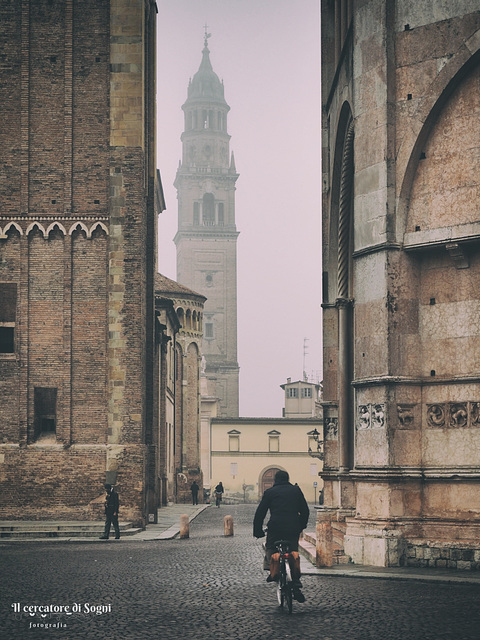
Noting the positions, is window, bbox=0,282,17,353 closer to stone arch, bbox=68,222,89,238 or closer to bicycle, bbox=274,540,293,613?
stone arch, bbox=68,222,89,238

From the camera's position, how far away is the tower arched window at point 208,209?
125 metres

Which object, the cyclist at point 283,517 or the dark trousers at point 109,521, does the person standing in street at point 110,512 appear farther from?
the cyclist at point 283,517

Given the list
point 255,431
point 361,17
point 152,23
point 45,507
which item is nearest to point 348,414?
point 361,17

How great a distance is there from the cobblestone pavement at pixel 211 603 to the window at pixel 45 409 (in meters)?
11.3

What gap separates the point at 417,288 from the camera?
17609 mm

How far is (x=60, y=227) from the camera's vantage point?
101 ft

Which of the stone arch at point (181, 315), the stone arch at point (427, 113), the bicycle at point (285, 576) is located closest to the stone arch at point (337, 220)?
the stone arch at point (427, 113)

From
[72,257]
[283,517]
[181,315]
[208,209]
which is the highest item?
[208,209]

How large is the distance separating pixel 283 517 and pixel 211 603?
1517 mm

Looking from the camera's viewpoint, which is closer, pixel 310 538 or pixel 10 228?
pixel 310 538

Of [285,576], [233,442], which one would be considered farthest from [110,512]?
[233,442]

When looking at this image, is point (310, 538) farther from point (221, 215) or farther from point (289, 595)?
point (221, 215)

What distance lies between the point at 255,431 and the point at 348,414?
62851 mm

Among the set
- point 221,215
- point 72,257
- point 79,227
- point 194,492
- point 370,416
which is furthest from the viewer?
point 221,215
